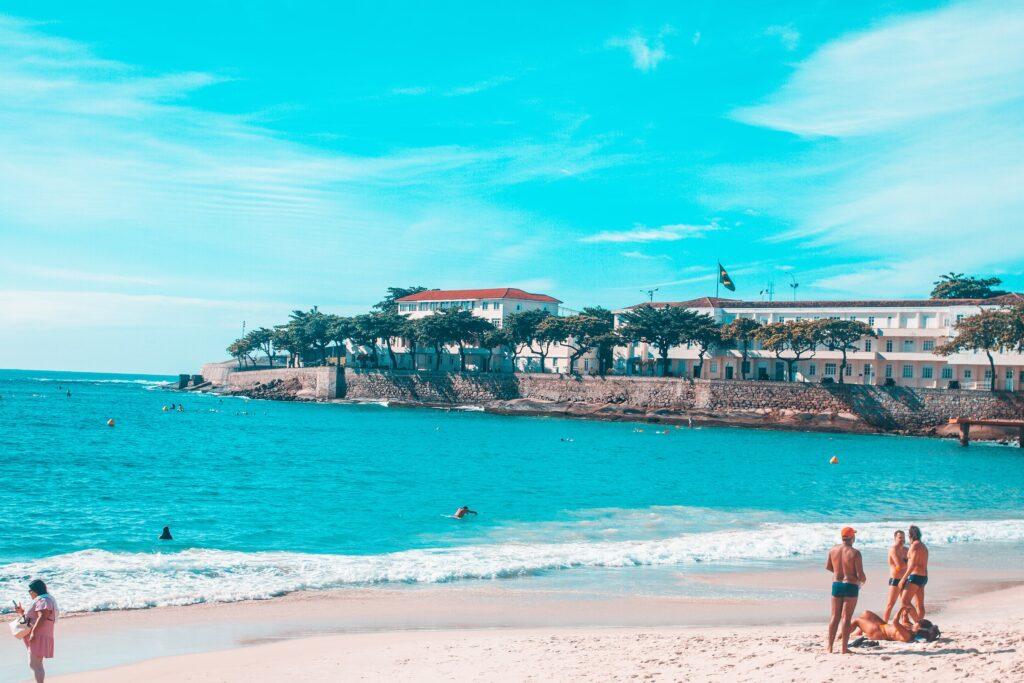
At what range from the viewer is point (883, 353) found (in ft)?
277

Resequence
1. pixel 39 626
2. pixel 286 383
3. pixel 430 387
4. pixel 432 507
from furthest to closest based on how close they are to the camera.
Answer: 1. pixel 286 383
2. pixel 430 387
3. pixel 432 507
4. pixel 39 626

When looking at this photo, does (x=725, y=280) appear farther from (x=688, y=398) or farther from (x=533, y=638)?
(x=533, y=638)

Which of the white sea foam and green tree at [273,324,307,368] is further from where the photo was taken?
green tree at [273,324,307,368]

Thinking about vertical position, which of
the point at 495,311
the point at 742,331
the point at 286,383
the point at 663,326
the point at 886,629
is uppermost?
the point at 495,311

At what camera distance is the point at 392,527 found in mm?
25844

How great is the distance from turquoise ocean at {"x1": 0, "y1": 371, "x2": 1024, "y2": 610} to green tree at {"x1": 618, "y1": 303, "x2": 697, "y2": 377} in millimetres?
29114

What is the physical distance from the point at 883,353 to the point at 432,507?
6727 cm

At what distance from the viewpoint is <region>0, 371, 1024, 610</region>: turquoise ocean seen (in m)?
19.9

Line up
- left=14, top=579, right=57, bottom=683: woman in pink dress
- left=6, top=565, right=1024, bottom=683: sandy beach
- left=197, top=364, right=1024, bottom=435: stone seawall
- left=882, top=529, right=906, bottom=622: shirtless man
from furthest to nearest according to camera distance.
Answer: left=197, top=364, right=1024, bottom=435: stone seawall, left=882, top=529, right=906, bottom=622: shirtless man, left=6, top=565, right=1024, bottom=683: sandy beach, left=14, top=579, right=57, bottom=683: woman in pink dress

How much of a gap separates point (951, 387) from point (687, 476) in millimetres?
48404

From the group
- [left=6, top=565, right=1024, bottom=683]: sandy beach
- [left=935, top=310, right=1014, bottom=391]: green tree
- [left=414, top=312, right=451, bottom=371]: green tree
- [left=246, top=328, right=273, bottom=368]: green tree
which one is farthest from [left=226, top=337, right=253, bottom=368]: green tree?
[left=6, top=565, right=1024, bottom=683]: sandy beach

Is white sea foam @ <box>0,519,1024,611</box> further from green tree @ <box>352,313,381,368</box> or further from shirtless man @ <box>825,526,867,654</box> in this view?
green tree @ <box>352,313,381,368</box>

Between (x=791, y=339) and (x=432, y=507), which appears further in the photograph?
(x=791, y=339)

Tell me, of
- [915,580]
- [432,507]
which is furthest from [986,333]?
[915,580]
